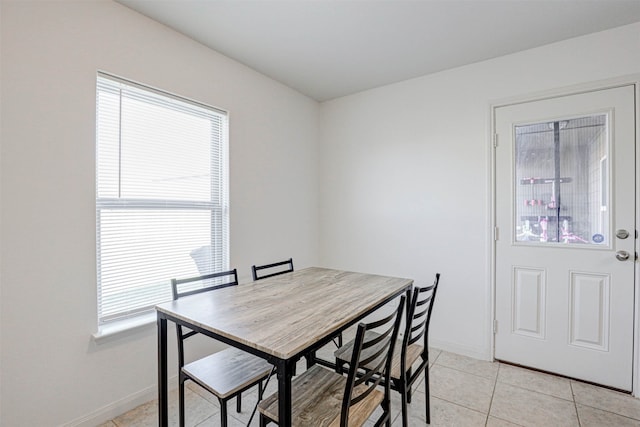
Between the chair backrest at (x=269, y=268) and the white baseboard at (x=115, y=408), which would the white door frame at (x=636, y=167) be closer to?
the chair backrest at (x=269, y=268)

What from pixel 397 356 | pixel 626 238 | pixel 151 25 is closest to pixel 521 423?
pixel 397 356

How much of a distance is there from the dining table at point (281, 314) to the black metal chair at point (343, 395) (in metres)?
0.16

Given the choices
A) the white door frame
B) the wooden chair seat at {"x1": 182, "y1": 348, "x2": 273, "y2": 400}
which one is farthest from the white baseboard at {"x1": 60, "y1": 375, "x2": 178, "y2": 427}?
the white door frame

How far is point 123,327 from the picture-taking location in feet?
6.28

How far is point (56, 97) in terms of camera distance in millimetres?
1675

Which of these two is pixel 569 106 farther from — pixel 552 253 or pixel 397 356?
pixel 397 356

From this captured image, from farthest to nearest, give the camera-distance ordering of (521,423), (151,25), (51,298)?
(151,25)
(521,423)
(51,298)

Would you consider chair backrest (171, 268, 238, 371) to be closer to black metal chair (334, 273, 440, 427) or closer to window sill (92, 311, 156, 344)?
window sill (92, 311, 156, 344)

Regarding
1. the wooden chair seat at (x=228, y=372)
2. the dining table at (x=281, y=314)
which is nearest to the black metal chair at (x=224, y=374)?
the wooden chair seat at (x=228, y=372)

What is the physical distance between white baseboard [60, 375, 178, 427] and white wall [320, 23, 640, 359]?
220 cm

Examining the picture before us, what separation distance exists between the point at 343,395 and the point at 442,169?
2.28m

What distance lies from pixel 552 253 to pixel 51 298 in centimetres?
350

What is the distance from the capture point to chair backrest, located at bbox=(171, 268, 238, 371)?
1612 mm

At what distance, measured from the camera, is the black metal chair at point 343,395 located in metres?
1.14
